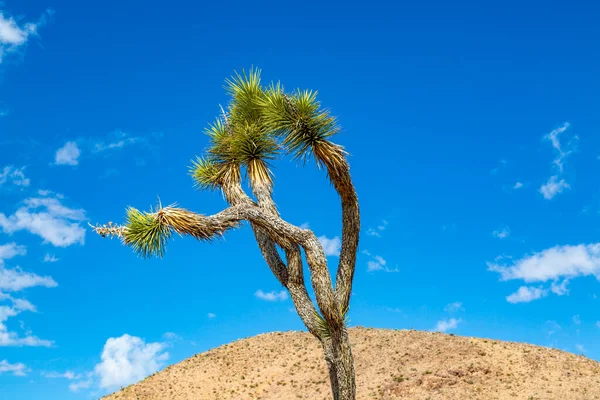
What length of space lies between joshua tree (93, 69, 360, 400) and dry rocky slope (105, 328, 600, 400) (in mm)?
13355

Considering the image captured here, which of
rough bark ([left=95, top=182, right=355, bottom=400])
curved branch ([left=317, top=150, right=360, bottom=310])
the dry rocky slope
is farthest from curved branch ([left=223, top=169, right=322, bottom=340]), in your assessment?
the dry rocky slope

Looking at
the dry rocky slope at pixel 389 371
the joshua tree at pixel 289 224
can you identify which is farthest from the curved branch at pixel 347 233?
the dry rocky slope at pixel 389 371

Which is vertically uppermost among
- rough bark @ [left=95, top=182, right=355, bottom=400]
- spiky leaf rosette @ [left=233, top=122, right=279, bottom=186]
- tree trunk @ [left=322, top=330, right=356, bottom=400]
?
spiky leaf rosette @ [left=233, top=122, right=279, bottom=186]

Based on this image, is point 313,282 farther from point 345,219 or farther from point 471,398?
point 471,398

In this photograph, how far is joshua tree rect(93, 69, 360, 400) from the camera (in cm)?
1389

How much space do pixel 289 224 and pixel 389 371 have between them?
56.1 feet

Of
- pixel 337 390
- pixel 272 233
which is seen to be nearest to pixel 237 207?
pixel 272 233

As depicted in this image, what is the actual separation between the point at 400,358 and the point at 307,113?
1944 centimetres

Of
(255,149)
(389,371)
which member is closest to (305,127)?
(255,149)

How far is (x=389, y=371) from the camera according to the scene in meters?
29.2

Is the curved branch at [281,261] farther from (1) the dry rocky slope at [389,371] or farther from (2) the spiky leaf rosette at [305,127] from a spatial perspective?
(1) the dry rocky slope at [389,371]

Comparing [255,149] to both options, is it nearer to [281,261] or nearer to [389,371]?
[281,261]

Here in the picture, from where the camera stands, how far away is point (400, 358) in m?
30.3

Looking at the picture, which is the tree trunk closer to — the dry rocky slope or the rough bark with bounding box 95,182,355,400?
the rough bark with bounding box 95,182,355,400
